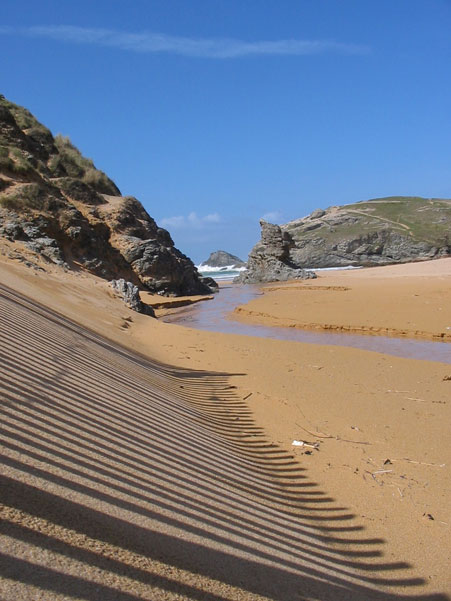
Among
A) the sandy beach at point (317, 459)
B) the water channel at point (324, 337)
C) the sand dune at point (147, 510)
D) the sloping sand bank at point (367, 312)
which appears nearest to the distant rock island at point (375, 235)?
the sloping sand bank at point (367, 312)

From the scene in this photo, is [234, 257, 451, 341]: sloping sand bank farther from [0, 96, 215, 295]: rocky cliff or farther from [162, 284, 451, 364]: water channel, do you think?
[0, 96, 215, 295]: rocky cliff

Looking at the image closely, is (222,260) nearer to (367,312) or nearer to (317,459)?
(367,312)

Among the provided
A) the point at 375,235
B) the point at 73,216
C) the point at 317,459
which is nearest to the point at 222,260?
the point at 375,235

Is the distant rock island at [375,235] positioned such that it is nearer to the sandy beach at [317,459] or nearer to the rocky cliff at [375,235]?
the rocky cliff at [375,235]

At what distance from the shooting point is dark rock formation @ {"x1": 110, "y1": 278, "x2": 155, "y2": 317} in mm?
14516

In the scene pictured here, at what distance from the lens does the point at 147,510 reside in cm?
207

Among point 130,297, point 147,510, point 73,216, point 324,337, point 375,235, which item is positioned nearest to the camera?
point 147,510

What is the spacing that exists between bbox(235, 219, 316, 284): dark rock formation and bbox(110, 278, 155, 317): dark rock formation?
20.6 metres

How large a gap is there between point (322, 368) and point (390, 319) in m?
5.90

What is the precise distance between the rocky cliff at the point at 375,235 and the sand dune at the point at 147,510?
151ft

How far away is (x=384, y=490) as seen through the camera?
3.56 meters

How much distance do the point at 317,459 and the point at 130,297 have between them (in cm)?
1135

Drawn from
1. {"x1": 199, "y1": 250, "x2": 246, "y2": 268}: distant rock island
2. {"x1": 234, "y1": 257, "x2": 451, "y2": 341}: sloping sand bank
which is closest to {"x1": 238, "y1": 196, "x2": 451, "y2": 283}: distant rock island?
{"x1": 199, "y1": 250, "x2": 246, "y2": 268}: distant rock island

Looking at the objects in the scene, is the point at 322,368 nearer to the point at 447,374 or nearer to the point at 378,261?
the point at 447,374
